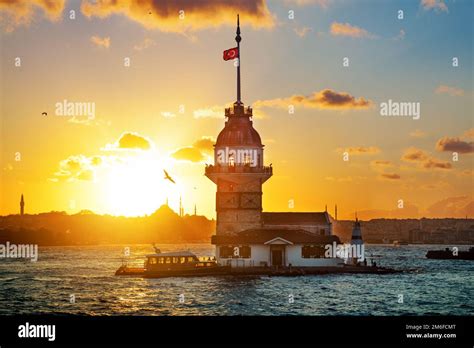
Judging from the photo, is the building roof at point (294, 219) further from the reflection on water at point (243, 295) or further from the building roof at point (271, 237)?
the reflection on water at point (243, 295)

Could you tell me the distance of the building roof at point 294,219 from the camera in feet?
305

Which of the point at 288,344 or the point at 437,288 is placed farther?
the point at 437,288

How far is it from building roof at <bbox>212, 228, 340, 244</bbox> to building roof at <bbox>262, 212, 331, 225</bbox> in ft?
16.1

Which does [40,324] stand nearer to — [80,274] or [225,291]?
[225,291]

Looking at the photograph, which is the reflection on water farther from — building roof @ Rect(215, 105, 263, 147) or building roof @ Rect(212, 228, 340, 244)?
building roof @ Rect(215, 105, 263, 147)

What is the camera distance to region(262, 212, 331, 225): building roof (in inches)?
3654

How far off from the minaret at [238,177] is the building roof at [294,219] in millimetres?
3146

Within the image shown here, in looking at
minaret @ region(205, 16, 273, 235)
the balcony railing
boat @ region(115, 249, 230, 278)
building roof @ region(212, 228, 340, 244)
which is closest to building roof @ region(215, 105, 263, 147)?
minaret @ region(205, 16, 273, 235)

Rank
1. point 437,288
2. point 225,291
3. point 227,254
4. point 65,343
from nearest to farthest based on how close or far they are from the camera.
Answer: point 65,343 → point 225,291 → point 437,288 → point 227,254

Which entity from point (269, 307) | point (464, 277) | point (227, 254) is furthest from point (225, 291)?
point (464, 277)

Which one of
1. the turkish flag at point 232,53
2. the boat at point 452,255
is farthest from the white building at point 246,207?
the boat at point 452,255

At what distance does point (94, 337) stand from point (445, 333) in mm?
13729

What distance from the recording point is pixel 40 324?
99.8 feet

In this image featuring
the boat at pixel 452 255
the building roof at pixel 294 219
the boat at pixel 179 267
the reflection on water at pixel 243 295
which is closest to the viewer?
the reflection on water at pixel 243 295
